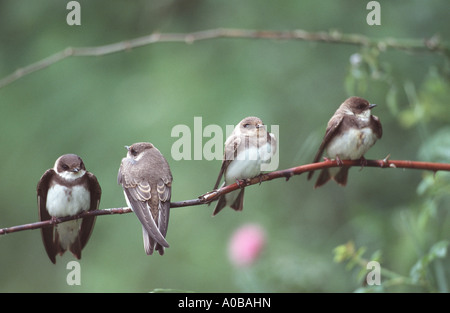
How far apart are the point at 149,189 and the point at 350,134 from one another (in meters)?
0.89

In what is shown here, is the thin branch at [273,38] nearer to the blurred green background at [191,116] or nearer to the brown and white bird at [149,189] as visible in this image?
the brown and white bird at [149,189]

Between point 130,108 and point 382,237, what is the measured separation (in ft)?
6.87

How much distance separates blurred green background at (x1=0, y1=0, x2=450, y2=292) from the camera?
4.73 metres

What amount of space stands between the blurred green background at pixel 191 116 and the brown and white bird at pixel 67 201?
7.30 ft

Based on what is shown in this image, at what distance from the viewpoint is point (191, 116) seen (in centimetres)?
483

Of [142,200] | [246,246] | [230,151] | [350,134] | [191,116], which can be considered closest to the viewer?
[142,200]

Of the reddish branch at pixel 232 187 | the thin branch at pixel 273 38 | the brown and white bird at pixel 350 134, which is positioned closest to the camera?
the reddish branch at pixel 232 187

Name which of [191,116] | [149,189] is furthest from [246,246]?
[149,189]

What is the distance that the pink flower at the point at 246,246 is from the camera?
3980 mm

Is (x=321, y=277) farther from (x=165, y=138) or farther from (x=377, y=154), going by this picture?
(x=165, y=138)

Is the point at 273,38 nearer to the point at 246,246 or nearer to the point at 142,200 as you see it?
the point at 142,200

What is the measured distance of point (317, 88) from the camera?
16.7 feet

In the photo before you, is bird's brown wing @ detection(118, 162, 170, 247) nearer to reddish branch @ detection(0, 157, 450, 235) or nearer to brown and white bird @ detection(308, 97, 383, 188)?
reddish branch @ detection(0, 157, 450, 235)

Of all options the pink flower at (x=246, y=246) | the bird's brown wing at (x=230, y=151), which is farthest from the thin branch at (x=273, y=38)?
the pink flower at (x=246, y=246)
